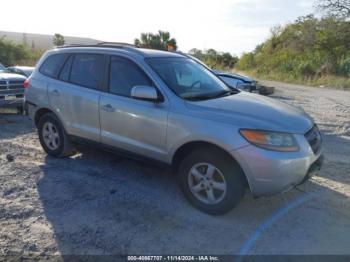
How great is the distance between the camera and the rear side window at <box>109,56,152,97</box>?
4.41 m

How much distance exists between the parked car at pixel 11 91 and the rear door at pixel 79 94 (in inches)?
169

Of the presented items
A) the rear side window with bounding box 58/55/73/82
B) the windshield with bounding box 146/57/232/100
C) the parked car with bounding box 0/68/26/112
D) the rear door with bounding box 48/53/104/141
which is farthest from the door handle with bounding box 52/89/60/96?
the parked car with bounding box 0/68/26/112

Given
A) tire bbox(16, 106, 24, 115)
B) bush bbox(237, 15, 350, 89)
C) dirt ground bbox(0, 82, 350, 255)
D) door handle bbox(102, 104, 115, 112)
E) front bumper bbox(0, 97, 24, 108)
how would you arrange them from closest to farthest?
dirt ground bbox(0, 82, 350, 255)
door handle bbox(102, 104, 115, 112)
front bumper bbox(0, 97, 24, 108)
tire bbox(16, 106, 24, 115)
bush bbox(237, 15, 350, 89)

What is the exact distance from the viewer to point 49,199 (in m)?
4.30

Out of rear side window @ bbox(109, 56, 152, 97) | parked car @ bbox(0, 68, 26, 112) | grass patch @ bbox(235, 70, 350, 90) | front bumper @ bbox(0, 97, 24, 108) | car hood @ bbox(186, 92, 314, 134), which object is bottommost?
front bumper @ bbox(0, 97, 24, 108)

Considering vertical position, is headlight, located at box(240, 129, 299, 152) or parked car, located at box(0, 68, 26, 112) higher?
headlight, located at box(240, 129, 299, 152)

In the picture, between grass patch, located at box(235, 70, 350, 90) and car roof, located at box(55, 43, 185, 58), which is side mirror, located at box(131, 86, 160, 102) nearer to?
car roof, located at box(55, 43, 185, 58)

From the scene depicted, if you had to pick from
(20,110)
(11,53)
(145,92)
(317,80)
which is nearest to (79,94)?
(145,92)

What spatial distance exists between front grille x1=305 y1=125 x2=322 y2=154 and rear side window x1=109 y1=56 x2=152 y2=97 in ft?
6.53

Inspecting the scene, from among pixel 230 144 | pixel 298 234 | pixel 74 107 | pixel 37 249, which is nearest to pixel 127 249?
pixel 37 249

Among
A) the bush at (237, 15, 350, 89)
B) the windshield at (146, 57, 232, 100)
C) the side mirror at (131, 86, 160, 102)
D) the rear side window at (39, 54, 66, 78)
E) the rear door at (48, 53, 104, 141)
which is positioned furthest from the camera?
the bush at (237, 15, 350, 89)

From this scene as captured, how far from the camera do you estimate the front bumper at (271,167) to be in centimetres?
348

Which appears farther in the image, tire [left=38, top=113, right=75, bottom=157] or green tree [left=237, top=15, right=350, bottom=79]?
green tree [left=237, top=15, right=350, bottom=79]

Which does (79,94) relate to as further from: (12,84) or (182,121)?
(12,84)
